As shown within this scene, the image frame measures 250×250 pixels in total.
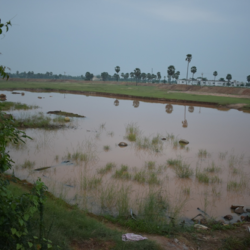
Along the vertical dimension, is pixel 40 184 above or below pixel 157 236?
above

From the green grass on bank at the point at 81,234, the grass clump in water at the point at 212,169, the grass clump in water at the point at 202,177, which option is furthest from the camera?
the grass clump in water at the point at 212,169

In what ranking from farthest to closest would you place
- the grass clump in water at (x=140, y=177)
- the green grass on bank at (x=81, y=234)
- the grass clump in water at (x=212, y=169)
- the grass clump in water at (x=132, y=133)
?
1. the grass clump in water at (x=132, y=133)
2. the grass clump in water at (x=212, y=169)
3. the grass clump in water at (x=140, y=177)
4. the green grass on bank at (x=81, y=234)

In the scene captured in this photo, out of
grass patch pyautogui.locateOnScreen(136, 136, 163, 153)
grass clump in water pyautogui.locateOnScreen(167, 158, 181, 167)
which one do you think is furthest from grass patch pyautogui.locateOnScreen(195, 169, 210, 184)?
grass patch pyautogui.locateOnScreen(136, 136, 163, 153)

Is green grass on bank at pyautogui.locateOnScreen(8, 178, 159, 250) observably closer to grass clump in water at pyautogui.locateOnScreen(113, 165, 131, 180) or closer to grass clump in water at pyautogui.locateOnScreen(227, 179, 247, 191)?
grass clump in water at pyautogui.locateOnScreen(113, 165, 131, 180)

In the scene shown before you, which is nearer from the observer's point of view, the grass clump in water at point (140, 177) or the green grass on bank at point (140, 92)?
the grass clump in water at point (140, 177)

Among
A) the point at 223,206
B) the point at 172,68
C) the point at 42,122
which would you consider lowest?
the point at 223,206

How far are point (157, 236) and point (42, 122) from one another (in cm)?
1013

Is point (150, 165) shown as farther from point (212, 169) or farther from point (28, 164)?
point (28, 164)

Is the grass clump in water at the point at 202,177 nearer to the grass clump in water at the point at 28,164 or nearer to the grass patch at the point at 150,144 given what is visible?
the grass patch at the point at 150,144

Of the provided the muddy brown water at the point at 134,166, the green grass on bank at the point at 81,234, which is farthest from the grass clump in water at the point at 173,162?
the green grass on bank at the point at 81,234

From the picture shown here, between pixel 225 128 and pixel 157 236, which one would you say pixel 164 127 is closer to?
pixel 225 128

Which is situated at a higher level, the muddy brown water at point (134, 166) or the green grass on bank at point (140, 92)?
the green grass on bank at point (140, 92)

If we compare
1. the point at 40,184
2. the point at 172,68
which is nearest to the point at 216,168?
the point at 40,184

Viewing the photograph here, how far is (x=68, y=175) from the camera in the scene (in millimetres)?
6660
